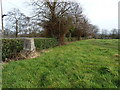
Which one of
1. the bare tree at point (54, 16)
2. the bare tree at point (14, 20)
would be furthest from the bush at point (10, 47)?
the bare tree at point (14, 20)

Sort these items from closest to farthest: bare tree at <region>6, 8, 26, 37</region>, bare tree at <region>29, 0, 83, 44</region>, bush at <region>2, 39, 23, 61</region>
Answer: bush at <region>2, 39, 23, 61</region>, bare tree at <region>29, 0, 83, 44</region>, bare tree at <region>6, 8, 26, 37</region>

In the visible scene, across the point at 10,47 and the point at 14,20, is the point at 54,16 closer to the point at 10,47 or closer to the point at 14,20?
the point at 10,47

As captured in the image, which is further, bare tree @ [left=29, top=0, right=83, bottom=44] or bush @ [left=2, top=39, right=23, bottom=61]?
bare tree @ [left=29, top=0, right=83, bottom=44]

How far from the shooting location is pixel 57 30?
40.5 ft

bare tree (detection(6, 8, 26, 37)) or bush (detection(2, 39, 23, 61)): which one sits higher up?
bare tree (detection(6, 8, 26, 37))

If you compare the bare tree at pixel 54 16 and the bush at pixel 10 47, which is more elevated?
the bare tree at pixel 54 16

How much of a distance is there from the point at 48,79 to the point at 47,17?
33.5 feet

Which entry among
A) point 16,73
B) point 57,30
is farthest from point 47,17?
point 16,73

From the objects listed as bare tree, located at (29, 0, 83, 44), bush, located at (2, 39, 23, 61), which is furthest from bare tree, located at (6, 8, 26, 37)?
bush, located at (2, 39, 23, 61)

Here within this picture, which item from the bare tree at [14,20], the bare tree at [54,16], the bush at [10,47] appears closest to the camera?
the bush at [10,47]

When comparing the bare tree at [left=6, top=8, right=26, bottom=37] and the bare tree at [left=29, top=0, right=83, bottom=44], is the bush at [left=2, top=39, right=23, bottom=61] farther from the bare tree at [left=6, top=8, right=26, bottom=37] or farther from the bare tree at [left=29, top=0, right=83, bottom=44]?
the bare tree at [left=6, top=8, right=26, bottom=37]

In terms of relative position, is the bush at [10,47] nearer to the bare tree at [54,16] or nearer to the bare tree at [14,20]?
the bare tree at [54,16]

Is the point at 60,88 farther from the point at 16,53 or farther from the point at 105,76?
the point at 16,53

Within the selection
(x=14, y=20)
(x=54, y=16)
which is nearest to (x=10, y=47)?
(x=54, y=16)
